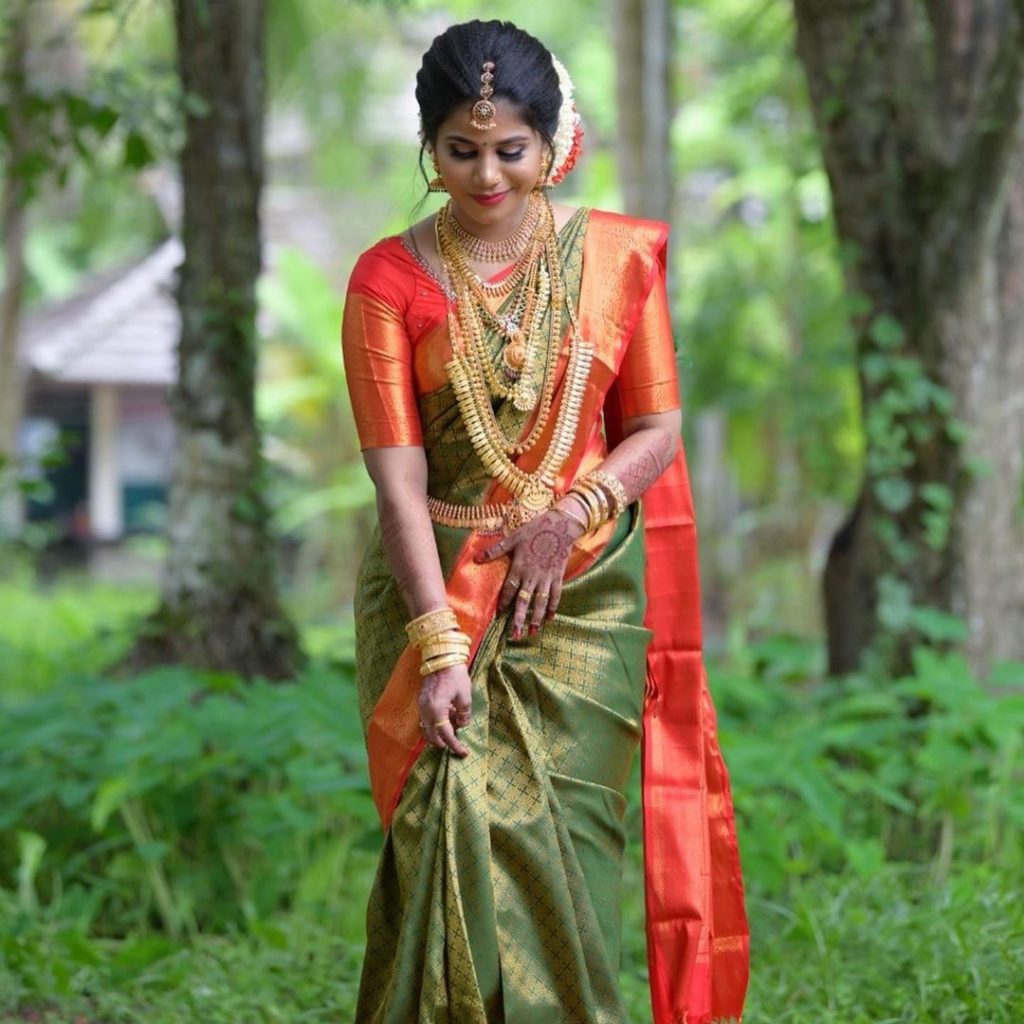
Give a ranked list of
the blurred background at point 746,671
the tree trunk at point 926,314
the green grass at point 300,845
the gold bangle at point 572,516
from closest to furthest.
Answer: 1. the gold bangle at point 572,516
2. the green grass at point 300,845
3. the blurred background at point 746,671
4. the tree trunk at point 926,314

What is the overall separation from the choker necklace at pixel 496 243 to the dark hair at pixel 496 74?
0.16m

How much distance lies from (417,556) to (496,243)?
0.57 meters

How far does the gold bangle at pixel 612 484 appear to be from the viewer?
2.78 metres

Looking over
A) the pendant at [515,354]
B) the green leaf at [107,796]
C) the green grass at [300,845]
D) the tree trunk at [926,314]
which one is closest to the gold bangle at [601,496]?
the pendant at [515,354]

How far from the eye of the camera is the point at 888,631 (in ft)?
17.7

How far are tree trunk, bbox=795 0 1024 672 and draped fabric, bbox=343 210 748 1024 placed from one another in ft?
7.90

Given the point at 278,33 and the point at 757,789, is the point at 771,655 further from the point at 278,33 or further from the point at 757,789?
the point at 278,33

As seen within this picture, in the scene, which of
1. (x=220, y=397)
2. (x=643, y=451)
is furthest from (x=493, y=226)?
(x=220, y=397)

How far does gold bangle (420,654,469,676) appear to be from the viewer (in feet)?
8.76

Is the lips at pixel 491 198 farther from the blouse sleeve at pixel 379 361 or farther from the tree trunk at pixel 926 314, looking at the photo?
the tree trunk at pixel 926 314

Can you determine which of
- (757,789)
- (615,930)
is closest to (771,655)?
(757,789)

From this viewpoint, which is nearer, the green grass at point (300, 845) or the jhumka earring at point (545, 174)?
the jhumka earring at point (545, 174)

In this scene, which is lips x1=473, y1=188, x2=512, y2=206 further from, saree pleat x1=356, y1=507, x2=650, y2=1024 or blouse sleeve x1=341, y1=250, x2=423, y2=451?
saree pleat x1=356, y1=507, x2=650, y2=1024

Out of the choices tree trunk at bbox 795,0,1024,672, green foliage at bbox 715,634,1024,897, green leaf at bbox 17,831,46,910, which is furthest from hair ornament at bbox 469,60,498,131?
tree trunk at bbox 795,0,1024,672
